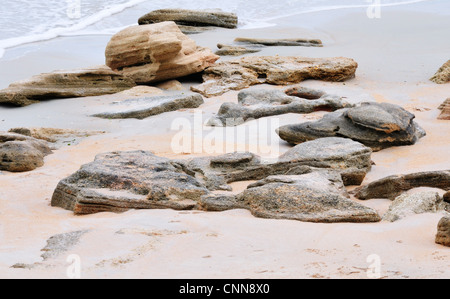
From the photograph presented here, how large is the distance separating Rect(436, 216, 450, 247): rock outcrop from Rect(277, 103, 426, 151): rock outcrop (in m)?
3.74

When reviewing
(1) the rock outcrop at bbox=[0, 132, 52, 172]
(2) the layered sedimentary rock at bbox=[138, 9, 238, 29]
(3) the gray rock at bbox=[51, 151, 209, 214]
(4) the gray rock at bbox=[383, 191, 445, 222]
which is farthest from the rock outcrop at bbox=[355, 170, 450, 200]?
(2) the layered sedimentary rock at bbox=[138, 9, 238, 29]

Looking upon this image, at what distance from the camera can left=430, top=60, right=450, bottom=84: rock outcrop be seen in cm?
1123

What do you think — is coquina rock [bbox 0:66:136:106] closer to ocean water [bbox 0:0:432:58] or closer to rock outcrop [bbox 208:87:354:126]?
rock outcrop [bbox 208:87:354:126]

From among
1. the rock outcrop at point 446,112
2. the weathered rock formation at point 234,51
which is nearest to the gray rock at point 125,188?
Answer: the rock outcrop at point 446,112

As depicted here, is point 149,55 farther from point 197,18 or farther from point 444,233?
point 444,233

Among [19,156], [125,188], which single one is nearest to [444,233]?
Answer: [125,188]

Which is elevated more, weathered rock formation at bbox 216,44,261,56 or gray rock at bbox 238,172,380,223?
gray rock at bbox 238,172,380,223

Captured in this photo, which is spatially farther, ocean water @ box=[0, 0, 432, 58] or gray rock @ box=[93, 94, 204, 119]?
ocean water @ box=[0, 0, 432, 58]

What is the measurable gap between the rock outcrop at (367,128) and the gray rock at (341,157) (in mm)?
834

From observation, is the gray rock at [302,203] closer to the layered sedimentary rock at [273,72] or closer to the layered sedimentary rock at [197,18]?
the layered sedimentary rock at [273,72]

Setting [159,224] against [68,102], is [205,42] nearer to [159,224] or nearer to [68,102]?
[68,102]

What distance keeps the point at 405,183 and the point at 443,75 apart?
6.16m

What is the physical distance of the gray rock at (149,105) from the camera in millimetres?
10312
